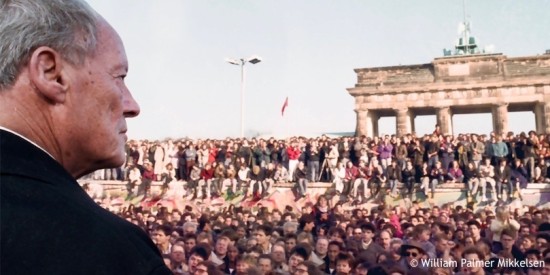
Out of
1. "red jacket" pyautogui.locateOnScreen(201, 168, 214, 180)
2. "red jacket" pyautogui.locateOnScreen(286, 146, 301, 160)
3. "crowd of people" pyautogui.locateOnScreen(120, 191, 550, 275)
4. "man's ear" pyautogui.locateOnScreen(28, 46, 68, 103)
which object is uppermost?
"red jacket" pyautogui.locateOnScreen(286, 146, 301, 160)

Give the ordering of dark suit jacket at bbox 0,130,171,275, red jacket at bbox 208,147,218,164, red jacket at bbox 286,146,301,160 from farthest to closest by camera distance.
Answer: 1. red jacket at bbox 208,147,218,164
2. red jacket at bbox 286,146,301,160
3. dark suit jacket at bbox 0,130,171,275

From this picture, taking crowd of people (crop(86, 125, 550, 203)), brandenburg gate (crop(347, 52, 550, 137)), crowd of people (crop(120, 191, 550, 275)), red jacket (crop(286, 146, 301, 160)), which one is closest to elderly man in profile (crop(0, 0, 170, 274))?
crowd of people (crop(120, 191, 550, 275))

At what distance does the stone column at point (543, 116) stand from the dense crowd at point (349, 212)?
16.9m

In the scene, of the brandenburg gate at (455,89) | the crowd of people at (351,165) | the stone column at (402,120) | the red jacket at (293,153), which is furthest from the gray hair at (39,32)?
the stone column at (402,120)

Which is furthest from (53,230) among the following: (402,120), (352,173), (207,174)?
(402,120)

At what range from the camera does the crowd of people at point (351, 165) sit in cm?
1711

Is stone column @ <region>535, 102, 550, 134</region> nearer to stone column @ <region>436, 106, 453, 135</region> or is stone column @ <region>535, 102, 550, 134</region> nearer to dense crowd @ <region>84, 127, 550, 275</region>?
stone column @ <region>436, 106, 453, 135</region>

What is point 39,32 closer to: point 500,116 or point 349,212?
point 349,212

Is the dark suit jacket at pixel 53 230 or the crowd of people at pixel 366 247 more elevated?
the dark suit jacket at pixel 53 230

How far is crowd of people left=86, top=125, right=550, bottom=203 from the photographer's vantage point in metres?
17.1

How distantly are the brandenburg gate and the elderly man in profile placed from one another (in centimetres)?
3389

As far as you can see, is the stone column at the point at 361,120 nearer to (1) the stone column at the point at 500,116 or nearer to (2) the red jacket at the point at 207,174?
(1) the stone column at the point at 500,116

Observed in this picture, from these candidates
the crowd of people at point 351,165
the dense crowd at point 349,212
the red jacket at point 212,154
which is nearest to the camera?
the dense crowd at point 349,212

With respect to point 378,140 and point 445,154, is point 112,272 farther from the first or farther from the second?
point 378,140
